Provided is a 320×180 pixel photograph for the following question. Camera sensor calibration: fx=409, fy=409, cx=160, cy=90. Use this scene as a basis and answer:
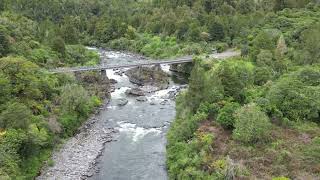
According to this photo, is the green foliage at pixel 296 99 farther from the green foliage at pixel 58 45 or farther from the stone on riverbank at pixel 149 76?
the green foliage at pixel 58 45

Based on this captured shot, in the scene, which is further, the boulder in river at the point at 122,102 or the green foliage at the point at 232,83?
the boulder in river at the point at 122,102

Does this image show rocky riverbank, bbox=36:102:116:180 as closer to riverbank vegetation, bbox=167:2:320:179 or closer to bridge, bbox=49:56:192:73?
riverbank vegetation, bbox=167:2:320:179

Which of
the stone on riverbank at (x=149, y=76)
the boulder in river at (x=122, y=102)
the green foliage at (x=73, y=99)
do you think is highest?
the green foliage at (x=73, y=99)

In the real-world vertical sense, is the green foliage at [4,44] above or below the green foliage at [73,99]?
above

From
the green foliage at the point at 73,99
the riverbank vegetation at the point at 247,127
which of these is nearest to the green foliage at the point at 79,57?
the green foliage at the point at 73,99

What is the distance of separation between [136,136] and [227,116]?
46.0 ft

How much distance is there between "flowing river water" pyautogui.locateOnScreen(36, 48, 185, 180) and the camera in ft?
153

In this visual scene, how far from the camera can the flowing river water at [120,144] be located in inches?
1842

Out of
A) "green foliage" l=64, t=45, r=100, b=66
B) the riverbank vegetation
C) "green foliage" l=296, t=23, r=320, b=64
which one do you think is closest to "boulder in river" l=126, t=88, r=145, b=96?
the riverbank vegetation

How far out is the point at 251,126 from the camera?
4506cm

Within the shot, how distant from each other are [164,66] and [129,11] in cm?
5859

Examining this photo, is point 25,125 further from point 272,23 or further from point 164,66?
point 272,23

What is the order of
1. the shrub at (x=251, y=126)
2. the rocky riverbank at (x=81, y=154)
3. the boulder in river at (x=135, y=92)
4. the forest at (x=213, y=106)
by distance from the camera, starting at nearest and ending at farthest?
the forest at (x=213, y=106), the shrub at (x=251, y=126), the rocky riverbank at (x=81, y=154), the boulder in river at (x=135, y=92)

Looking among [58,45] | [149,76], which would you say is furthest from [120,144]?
[58,45]
